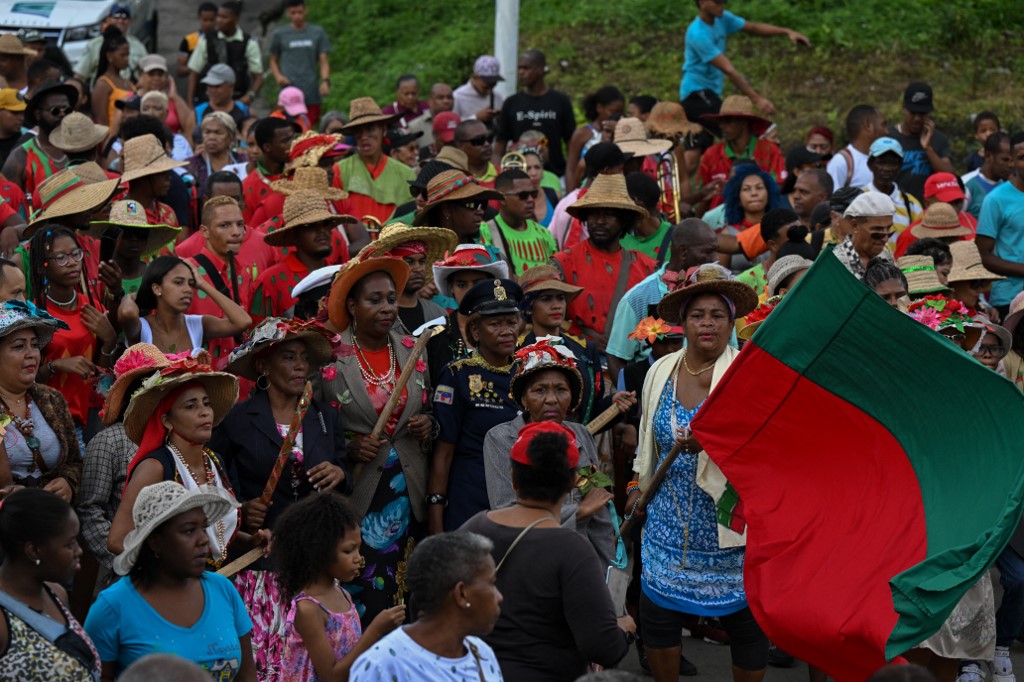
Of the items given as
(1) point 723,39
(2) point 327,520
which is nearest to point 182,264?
(2) point 327,520

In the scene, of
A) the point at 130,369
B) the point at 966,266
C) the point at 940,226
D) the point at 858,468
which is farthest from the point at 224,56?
the point at 858,468

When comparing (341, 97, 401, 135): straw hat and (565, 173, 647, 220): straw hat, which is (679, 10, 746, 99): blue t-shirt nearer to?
(341, 97, 401, 135): straw hat

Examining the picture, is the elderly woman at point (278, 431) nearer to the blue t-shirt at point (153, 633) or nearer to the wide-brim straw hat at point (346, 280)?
the wide-brim straw hat at point (346, 280)

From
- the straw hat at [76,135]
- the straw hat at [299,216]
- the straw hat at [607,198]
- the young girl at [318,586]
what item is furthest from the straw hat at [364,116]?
the young girl at [318,586]

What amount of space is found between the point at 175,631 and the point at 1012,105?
49.6ft

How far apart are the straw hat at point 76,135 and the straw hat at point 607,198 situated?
11.4 feet

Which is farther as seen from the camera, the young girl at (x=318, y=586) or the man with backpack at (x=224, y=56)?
the man with backpack at (x=224, y=56)

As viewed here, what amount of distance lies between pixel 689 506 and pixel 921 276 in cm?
301

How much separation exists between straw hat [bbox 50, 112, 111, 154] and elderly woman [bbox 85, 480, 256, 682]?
570 cm

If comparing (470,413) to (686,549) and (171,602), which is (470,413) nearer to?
(686,549)

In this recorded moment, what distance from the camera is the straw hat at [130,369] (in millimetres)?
7137

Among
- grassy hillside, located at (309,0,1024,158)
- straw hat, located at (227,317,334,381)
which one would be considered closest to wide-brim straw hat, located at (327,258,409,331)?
straw hat, located at (227,317,334,381)

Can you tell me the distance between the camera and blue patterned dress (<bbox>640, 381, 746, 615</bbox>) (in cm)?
762

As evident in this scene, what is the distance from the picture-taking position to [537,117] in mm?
15406
